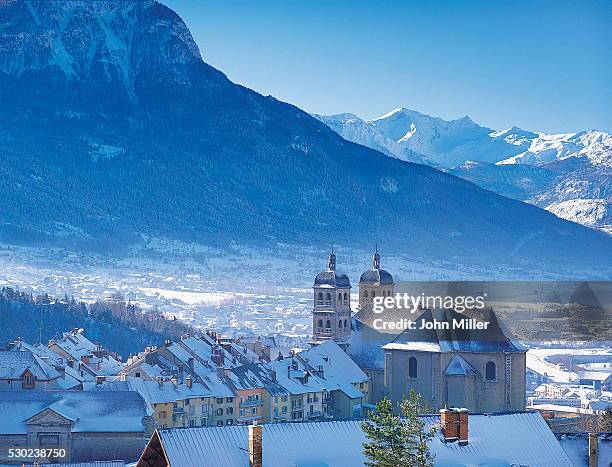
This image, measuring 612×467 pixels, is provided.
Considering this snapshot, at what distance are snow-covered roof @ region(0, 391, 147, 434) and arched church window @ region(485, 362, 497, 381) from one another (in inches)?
1113

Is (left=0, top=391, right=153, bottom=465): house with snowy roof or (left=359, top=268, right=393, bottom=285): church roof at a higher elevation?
(left=359, top=268, right=393, bottom=285): church roof

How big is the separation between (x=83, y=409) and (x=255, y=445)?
34.6 meters

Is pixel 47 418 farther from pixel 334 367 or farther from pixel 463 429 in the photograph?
pixel 334 367

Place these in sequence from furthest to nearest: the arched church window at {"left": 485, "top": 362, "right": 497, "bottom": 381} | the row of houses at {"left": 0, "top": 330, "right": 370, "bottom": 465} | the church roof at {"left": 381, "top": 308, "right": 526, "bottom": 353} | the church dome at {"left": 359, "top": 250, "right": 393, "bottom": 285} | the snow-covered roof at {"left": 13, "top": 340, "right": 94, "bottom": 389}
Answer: the church dome at {"left": 359, "top": 250, "right": 393, "bottom": 285}, the church roof at {"left": 381, "top": 308, "right": 526, "bottom": 353}, the arched church window at {"left": 485, "top": 362, "right": 497, "bottom": 381}, the snow-covered roof at {"left": 13, "top": 340, "right": 94, "bottom": 389}, the row of houses at {"left": 0, "top": 330, "right": 370, "bottom": 465}

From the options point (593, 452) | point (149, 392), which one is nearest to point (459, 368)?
point (149, 392)

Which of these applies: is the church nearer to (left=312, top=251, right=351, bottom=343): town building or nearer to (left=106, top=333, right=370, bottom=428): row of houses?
(left=106, top=333, right=370, bottom=428): row of houses

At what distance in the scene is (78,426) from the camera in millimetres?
82000

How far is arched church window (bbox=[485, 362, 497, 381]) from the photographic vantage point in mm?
106188

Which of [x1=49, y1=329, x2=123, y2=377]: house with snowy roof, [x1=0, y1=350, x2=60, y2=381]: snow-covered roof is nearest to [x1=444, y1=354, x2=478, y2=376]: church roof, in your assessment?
[x1=49, y1=329, x2=123, y2=377]: house with snowy roof

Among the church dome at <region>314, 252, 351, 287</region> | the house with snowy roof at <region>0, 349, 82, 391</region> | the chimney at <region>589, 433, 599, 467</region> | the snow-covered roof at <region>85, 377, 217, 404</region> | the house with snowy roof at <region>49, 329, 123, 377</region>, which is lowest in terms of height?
the chimney at <region>589, 433, 599, 467</region>

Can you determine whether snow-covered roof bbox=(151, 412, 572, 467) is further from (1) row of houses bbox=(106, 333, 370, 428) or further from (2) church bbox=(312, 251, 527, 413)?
(2) church bbox=(312, 251, 527, 413)

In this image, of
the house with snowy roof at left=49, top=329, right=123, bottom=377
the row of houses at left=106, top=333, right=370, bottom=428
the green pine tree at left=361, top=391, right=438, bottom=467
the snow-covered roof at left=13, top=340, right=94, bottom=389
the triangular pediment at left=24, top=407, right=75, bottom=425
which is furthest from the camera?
the house with snowy roof at left=49, top=329, right=123, bottom=377

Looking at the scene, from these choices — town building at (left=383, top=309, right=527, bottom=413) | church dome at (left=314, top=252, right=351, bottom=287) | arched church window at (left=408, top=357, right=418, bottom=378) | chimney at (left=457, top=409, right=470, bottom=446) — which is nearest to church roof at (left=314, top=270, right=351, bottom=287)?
church dome at (left=314, top=252, right=351, bottom=287)

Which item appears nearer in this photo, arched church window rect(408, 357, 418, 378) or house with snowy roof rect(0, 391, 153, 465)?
house with snowy roof rect(0, 391, 153, 465)
